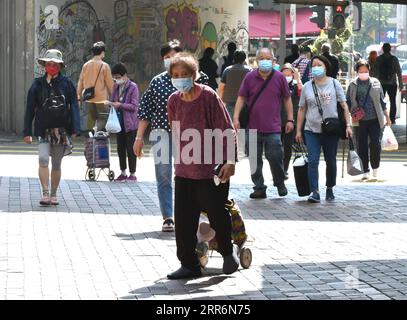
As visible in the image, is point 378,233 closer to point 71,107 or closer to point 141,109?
point 141,109

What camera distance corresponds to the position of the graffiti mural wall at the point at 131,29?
26.4 m

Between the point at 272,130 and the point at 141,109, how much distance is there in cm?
333

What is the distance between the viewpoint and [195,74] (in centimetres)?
1020

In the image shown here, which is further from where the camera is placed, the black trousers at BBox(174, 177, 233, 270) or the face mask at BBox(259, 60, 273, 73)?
the face mask at BBox(259, 60, 273, 73)

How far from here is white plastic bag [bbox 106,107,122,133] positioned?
18.1 meters

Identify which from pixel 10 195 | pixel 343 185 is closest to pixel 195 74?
pixel 10 195

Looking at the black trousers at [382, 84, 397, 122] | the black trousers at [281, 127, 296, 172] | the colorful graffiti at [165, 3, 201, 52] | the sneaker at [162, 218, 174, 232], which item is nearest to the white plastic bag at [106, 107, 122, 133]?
the black trousers at [281, 127, 296, 172]

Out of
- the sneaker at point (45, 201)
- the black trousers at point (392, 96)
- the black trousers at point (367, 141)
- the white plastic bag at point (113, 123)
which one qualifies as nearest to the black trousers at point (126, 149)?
the white plastic bag at point (113, 123)

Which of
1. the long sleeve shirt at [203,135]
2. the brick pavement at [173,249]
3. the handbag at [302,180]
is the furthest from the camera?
the handbag at [302,180]

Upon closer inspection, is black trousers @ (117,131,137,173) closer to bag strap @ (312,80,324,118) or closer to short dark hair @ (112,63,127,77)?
short dark hair @ (112,63,127,77)

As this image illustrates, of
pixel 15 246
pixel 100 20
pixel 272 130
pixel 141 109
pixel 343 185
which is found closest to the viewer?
pixel 15 246

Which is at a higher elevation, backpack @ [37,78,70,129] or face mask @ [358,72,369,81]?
face mask @ [358,72,369,81]

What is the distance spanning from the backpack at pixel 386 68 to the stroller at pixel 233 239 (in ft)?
65.2

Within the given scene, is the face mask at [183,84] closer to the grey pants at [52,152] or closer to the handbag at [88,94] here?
the grey pants at [52,152]
